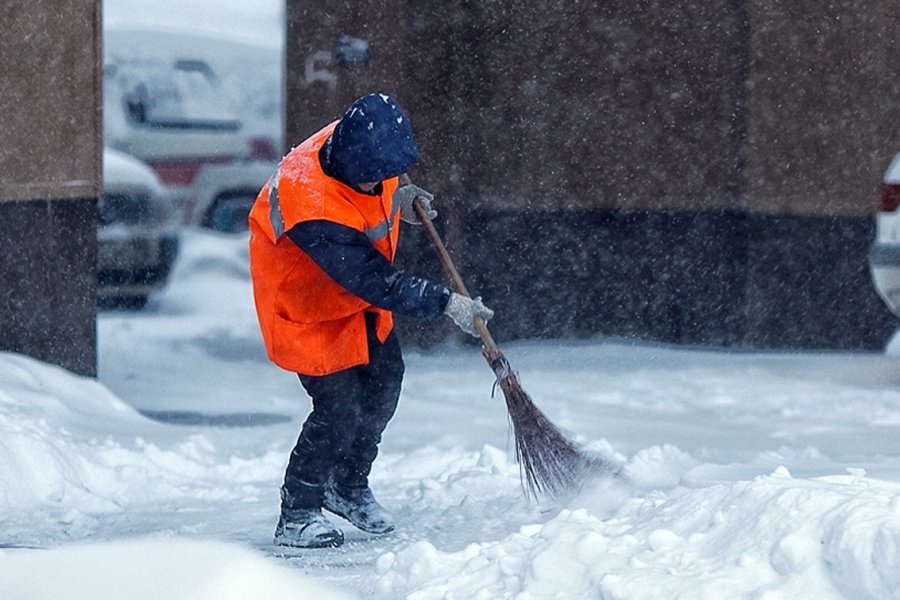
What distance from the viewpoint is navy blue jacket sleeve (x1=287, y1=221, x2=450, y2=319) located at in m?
4.09

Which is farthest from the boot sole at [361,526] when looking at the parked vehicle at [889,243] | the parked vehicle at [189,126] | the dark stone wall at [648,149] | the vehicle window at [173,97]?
the vehicle window at [173,97]

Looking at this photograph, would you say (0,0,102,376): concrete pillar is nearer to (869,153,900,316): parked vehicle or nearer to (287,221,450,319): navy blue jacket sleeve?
(287,221,450,319): navy blue jacket sleeve

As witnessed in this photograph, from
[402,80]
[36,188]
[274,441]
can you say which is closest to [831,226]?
[402,80]

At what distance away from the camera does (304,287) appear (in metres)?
4.31

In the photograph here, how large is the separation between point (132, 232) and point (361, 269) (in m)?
6.25

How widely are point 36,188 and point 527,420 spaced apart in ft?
10.4

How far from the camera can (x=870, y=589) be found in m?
3.05

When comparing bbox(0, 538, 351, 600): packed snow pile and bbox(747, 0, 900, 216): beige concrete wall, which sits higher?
bbox(747, 0, 900, 216): beige concrete wall

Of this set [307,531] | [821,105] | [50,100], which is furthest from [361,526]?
[821,105]

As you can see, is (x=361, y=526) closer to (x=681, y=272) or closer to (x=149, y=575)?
(x=149, y=575)


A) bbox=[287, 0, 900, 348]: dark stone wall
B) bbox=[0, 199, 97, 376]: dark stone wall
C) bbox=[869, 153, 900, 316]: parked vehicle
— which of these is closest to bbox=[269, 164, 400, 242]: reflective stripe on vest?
bbox=[0, 199, 97, 376]: dark stone wall

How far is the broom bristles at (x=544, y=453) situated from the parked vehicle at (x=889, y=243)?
2880 millimetres

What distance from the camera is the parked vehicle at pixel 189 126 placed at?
10.8 metres

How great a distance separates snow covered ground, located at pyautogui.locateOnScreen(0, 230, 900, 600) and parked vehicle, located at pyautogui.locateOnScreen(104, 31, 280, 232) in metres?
1.08
